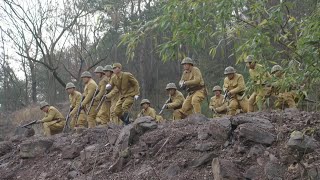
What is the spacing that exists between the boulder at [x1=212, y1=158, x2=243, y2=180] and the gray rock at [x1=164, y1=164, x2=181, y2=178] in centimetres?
76

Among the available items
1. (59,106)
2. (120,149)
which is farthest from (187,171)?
(59,106)

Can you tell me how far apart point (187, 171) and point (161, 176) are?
1.34ft

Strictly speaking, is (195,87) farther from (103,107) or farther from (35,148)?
(35,148)

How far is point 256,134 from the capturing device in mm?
6348

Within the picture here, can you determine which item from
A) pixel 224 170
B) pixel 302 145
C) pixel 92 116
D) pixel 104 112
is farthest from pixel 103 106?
pixel 302 145

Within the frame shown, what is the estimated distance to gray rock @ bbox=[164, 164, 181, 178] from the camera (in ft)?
21.2

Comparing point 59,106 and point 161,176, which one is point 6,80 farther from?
point 161,176

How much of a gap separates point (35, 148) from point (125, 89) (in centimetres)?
274

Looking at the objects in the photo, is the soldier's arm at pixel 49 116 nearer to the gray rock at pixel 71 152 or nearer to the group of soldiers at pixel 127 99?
the group of soldiers at pixel 127 99

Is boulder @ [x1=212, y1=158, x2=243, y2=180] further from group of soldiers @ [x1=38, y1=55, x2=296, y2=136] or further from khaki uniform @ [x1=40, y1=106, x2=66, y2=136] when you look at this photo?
khaki uniform @ [x1=40, y1=106, x2=66, y2=136]

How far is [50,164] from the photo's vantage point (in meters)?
9.06

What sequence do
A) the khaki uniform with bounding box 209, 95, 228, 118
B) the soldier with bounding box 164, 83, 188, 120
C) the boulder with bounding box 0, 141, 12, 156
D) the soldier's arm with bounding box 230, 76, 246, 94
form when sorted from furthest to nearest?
the khaki uniform with bounding box 209, 95, 228, 118 → the soldier with bounding box 164, 83, 188, 120 → the soldier's arm with bounding box 230, 76, 246, 94 → the boulder with bounding box 0, 141, 12, 156

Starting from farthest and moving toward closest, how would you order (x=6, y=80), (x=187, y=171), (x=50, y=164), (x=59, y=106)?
(x=6, y=80) < (x=59, y=106) < (x=50, y=164) < (x=187, y=171)

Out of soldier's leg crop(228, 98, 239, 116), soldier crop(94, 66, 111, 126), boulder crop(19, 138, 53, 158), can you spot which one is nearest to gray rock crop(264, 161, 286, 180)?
boulder crop(19, 138, 53, 158)
